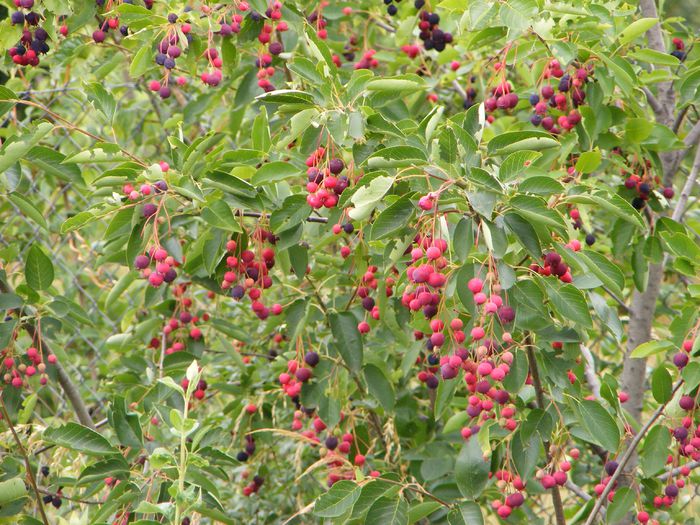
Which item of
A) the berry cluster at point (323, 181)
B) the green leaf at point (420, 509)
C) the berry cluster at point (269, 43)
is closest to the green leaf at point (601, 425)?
the green leaf at point (420, 509)

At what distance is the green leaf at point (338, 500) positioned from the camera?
81.8 inches

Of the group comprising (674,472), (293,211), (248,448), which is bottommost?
(248,448)

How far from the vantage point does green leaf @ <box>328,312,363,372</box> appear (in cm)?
255

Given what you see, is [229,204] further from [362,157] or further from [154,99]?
[154,99]

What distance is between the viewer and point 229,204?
7.60 feet

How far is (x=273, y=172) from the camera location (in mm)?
2277

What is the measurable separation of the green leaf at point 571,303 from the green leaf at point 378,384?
0.84 meters

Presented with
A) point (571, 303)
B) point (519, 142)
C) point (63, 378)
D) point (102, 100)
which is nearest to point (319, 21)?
point (102, 100)

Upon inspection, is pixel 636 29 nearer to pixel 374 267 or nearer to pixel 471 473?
pixel 374 267

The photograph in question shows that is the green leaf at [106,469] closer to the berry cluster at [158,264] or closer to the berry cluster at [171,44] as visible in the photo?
the berry cluster at [158,264]

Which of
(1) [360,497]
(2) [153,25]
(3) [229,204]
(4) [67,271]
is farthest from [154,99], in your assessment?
(1) [360,497]

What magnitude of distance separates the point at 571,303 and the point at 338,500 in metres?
0.70

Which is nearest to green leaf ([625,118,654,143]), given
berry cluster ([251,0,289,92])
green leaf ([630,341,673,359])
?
green leaf ([630,341,673,359])

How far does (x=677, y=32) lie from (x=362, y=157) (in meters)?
1.63
